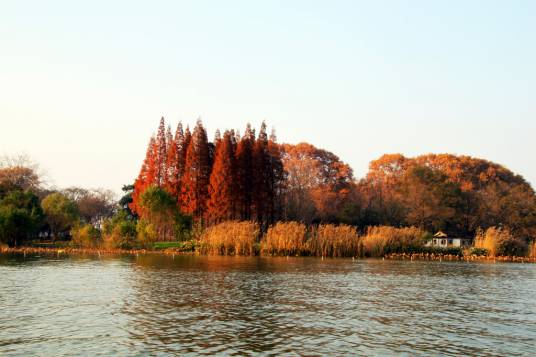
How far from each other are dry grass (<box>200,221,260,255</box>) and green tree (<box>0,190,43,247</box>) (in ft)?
67.7

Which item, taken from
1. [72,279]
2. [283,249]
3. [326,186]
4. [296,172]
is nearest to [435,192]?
[326,186]

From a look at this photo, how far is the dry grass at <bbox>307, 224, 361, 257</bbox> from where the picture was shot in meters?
48.9

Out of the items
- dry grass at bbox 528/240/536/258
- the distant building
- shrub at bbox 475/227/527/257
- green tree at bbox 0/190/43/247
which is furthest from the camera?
the distant building

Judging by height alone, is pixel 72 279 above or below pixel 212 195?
below

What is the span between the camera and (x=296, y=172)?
282 ft

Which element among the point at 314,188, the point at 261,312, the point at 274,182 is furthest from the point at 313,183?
the point at 261,312

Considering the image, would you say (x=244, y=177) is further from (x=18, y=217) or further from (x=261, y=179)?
(x=18, y=217)

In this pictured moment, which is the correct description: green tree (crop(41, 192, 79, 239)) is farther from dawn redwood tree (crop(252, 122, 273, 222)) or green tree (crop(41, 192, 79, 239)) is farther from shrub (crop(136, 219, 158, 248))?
dawn redwood tree (crop(252, 122, 273, 222))

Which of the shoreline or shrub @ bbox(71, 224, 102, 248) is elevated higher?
shrub @ bbox(71, 224, 102, 248)

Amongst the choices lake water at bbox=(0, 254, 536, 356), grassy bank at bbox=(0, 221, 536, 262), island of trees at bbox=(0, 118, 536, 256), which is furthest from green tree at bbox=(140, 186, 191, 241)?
lake water at bbox=(0, 254, 536, 356)

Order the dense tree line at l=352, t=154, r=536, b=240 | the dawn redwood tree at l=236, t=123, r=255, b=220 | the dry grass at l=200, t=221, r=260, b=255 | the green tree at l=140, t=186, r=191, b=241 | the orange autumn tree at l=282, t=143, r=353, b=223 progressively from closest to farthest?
the dry grass at l=200, t=221, r=260, b=255 → the green tree at l=140, t=186, r=191, b=241 → the dawn redwood tree at l=236, t=123, r=255, b=220 → the dense tree line at l=352, t=154, r=536, b=240 → the orange autumn tree at l=282, t=143, r=353, b=223

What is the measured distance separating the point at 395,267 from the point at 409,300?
53.8 ft

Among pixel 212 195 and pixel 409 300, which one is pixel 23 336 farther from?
pixel 212 195

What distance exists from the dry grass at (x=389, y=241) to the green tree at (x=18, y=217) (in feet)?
115
